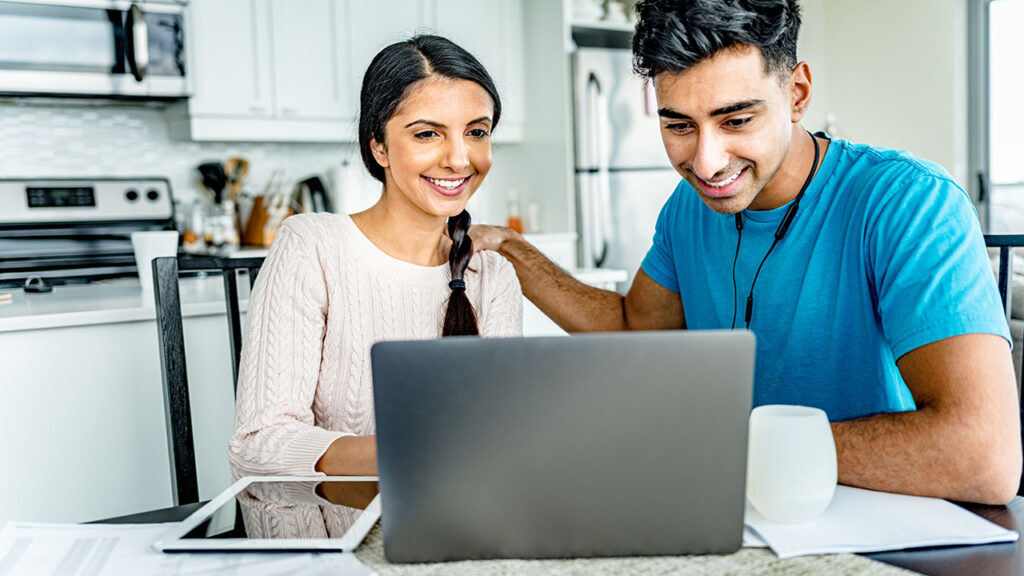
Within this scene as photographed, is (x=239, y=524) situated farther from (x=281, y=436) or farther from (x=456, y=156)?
(x=456, y=156)

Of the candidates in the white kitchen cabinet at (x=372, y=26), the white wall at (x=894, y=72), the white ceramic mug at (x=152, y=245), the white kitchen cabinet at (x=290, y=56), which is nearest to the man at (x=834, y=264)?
the white ceramic mug at (x=152, y=245)

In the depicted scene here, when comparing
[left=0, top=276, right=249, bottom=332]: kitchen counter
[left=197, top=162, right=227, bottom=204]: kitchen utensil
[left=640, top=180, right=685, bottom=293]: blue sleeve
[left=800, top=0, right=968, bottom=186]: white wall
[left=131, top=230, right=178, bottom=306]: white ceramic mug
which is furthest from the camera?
[left=800, top=0, right=968, bottom=186]: white wall

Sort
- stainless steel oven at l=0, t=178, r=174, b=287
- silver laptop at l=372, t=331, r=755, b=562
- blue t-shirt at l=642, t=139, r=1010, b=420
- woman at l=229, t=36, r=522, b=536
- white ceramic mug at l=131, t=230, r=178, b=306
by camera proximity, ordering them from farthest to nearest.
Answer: stainless steel oven at l=0, t=178, r=174, b=287, white ceramic mug at l=131, t=230, r=178, b=306, woman at l=229, t=36, r=522, b=536, blue t-shirt at l=642, t=139, r=1010, b=420, silver laptop at l=372, t=331, r=755, b=562

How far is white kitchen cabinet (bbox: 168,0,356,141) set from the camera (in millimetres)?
3359

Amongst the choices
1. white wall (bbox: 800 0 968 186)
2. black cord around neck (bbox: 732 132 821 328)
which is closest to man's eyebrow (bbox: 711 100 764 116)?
black cord around neck (bbox: 732 132 821 328)

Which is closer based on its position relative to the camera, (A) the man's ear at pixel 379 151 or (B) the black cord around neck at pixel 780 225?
(B) the black cord around neck at pixel 780 225

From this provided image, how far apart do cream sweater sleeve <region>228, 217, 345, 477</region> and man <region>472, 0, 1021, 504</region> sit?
0.59 metres

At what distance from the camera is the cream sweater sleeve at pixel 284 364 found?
111cm

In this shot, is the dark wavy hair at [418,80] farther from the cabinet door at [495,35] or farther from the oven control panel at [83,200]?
the cabinet door at [495,35]

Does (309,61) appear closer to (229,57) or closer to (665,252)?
(229,57)

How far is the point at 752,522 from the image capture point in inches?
31.4

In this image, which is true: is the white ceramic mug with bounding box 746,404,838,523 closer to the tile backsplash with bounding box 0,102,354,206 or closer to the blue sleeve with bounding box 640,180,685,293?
the blue sleeve with bounding box 640,180,685,293

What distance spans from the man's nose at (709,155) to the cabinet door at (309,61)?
269 cm

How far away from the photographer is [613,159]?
3.88m
